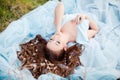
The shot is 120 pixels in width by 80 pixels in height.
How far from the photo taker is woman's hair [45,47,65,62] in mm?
3988

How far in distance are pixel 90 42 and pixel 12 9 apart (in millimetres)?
1277

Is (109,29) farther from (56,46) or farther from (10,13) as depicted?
(10,13)

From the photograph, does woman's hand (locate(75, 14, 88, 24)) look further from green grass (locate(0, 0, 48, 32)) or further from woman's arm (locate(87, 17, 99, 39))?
green grass (locate(0, 0, 48, 32))

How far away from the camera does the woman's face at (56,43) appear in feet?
13.0

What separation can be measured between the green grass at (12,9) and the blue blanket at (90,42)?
263mm

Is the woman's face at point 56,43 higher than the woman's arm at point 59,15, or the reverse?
the woman's arm at point 59,15

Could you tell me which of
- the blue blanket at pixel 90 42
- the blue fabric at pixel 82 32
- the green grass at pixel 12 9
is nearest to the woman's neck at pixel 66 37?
the blue fabric at pixel 82 32

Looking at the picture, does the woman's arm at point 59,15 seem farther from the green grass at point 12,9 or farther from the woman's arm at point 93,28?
the green grass at point 12,9

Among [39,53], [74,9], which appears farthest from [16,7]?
[39,53]

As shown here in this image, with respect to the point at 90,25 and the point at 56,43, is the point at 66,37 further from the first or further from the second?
the point at 90,25

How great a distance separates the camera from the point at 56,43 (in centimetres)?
400

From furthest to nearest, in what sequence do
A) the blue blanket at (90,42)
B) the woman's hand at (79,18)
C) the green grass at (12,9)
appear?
1. the green grass at (12,9)
2. the woman's hand at (79,18)
3. the blue blanket at (90,42)

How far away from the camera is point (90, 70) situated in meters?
3.82

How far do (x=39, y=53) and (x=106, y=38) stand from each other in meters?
0.77
